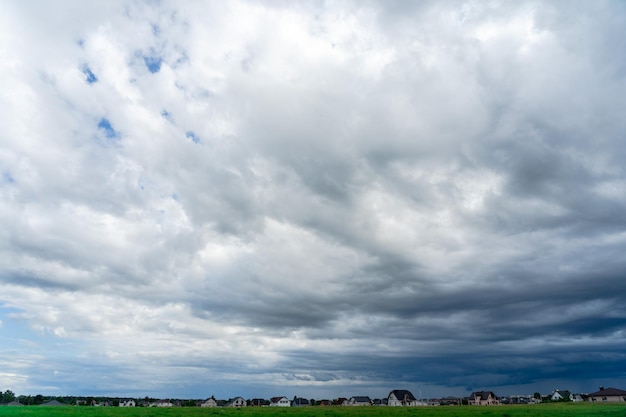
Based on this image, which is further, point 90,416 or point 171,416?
point 171,416

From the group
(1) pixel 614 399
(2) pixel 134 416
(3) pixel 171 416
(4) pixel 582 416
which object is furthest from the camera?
(1) pixel 614 399

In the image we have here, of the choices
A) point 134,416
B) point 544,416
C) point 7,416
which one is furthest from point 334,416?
point 7,416

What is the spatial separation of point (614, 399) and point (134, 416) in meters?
201

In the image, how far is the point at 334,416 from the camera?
242 feet

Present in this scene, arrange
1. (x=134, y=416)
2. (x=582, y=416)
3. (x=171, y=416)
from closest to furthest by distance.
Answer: (x=134, y=416)
(x=171, y=416)
(x=582, y=416)

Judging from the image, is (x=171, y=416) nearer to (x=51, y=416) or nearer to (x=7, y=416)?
(x=51, y=416)

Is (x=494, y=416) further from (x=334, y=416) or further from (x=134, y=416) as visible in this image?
(x=134, y=416)

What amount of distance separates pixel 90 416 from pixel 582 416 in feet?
241

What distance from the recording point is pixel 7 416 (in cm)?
6638

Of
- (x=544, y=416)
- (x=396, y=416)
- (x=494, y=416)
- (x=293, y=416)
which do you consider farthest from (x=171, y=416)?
(x=544, y=416)

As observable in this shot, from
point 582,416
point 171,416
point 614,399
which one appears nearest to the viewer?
point 171,416

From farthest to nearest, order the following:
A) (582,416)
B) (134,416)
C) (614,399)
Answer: (614,399) < (582,416) < (134,416)

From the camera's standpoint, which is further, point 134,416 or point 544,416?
point 544,416

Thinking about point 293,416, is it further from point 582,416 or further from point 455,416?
point 582,416
